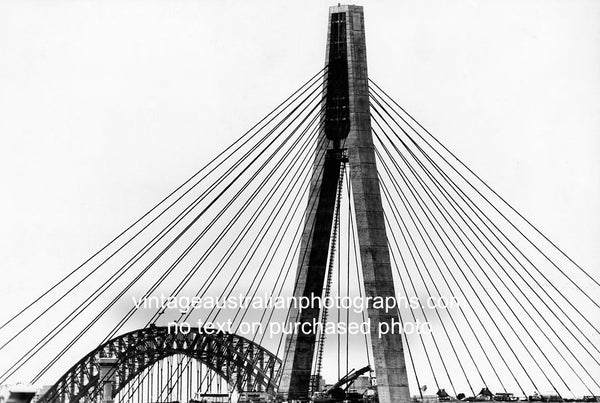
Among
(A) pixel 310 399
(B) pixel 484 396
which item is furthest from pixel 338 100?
(B) pixel 484 396

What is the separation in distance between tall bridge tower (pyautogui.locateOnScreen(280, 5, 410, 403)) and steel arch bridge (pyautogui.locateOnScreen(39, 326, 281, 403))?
6229cm

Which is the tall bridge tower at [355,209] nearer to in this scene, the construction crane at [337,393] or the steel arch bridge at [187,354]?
the construction crane at [337,393]

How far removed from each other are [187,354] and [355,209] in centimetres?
7591

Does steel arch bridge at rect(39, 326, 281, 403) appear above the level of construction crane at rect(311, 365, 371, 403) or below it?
above

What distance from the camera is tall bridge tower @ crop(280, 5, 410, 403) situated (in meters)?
54.0

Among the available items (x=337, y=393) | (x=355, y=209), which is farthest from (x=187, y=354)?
(x=355, y=209)

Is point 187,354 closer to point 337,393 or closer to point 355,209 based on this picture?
point 337,393

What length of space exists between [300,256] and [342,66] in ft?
40.3

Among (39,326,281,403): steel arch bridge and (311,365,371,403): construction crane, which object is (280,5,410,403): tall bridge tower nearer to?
(311,365,371,403): construction crane

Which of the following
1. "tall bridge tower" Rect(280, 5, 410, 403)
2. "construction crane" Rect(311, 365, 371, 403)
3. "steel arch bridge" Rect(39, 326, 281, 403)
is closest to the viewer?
"tall bridge tower" Rect(280, 5, 410, 403)

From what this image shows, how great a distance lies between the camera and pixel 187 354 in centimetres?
12700

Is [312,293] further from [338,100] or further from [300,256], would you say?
[338,100]

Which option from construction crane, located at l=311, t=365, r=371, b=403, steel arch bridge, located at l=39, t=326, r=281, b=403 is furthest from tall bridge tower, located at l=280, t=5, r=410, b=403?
steel arch bridge, located at l=39, t=326, r=281, b=403

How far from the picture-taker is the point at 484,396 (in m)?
84.6
